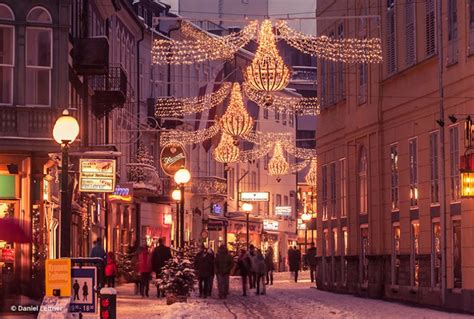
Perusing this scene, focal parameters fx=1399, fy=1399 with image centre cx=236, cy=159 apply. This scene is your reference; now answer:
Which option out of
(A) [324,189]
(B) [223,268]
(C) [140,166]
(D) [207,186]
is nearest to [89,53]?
(B) [223,268]

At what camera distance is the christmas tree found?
66.9 m

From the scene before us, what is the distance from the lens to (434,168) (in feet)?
131

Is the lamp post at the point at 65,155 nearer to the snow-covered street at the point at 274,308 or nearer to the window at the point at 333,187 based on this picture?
the snow-covered street at the point at 274,308

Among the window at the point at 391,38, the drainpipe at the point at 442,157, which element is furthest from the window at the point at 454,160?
the window at the point at 391,38

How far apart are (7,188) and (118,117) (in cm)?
2588

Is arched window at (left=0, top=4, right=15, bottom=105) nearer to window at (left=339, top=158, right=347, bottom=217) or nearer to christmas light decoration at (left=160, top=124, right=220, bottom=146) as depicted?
window at (left=339, top=158, right=347, bottom=217)

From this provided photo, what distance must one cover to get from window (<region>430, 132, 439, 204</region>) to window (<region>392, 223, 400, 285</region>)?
429 centimetres

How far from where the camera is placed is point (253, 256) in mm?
51750

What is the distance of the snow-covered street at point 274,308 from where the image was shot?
33844mm

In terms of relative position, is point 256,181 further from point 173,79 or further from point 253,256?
point 253,256

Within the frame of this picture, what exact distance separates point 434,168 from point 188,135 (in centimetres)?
3823

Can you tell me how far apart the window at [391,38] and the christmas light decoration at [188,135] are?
29063mm

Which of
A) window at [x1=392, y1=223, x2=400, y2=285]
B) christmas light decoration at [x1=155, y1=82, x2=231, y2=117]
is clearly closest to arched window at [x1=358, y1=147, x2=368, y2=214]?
window at [x1=392, y1=223, x2=400, y2=285]

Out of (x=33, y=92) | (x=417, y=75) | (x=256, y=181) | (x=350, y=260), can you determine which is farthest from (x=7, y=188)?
(x=256, y=181)
